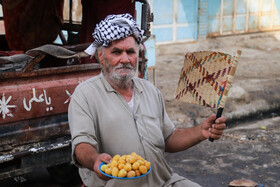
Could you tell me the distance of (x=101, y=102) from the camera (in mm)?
2275

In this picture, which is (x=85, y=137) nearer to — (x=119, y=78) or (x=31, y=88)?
(x=119, y=78)

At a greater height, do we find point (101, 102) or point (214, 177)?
point (101, 102)

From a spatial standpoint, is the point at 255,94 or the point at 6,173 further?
the point at 255,94

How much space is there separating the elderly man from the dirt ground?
7.36 ft

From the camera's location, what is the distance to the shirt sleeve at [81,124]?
2119 millimetres

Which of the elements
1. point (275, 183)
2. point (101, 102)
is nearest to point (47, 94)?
point (101, 102)

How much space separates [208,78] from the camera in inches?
87.0

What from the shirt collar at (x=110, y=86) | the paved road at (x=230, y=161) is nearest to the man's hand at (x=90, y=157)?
the shirt collar at (x=110, y=86)

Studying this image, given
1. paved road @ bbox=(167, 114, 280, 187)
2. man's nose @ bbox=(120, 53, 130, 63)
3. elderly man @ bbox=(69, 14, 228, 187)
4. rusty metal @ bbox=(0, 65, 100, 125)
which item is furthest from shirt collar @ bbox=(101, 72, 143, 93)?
paved road @ bbox=(167, 114, 280, 187)

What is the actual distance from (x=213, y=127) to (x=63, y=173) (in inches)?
106

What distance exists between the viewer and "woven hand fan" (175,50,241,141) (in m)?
2.07

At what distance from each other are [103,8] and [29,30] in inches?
45.6

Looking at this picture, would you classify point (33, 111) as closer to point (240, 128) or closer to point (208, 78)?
point (208, 78)

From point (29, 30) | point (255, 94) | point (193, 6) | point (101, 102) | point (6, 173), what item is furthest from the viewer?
point (193, 6)
